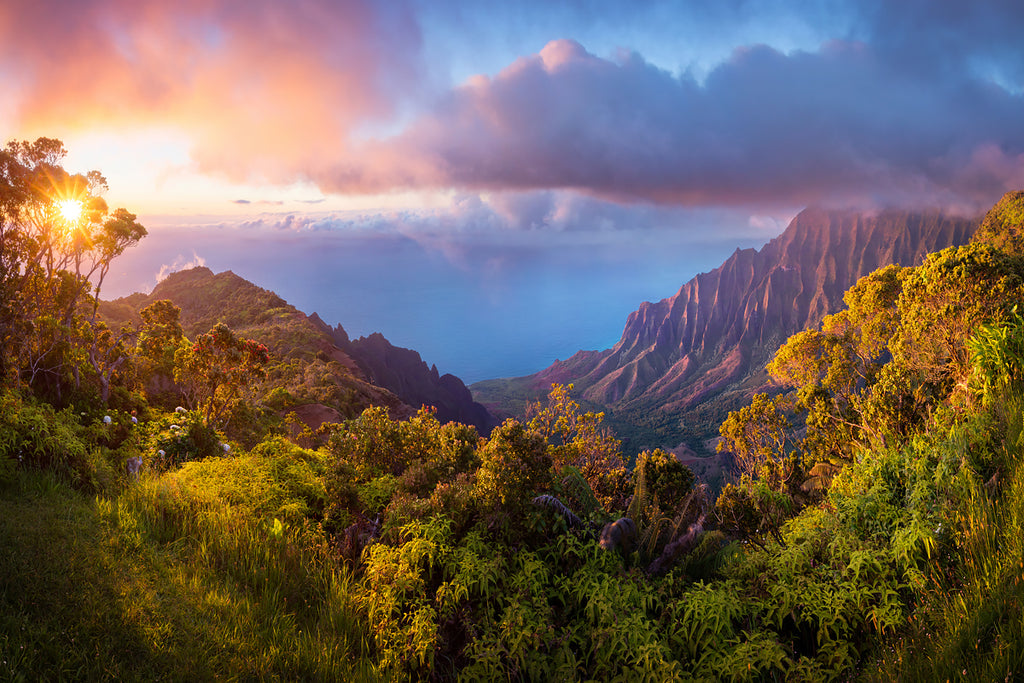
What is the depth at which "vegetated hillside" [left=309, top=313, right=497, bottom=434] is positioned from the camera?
58062 mm

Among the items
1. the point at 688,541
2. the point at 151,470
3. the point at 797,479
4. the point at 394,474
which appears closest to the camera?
the point at 688,541

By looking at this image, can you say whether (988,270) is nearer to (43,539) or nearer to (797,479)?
(797,479)

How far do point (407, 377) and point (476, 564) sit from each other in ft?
202

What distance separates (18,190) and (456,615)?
13287 mm

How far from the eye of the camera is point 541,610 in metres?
4.68

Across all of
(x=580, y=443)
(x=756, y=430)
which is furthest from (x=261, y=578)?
(x=756, y=430)

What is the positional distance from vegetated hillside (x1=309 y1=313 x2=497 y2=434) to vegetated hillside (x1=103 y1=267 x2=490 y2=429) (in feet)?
0.60

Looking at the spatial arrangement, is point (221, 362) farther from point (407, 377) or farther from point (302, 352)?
point (407, 377)

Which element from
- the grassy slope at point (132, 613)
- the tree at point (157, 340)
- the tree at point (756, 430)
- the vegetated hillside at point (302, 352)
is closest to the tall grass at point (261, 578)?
the grassy slope at point (132, 613)

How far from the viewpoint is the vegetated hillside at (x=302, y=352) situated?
32.7 metres

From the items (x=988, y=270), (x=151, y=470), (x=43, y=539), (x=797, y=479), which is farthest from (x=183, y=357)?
(x=988, y=270)

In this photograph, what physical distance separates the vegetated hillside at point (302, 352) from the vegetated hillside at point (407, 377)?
0.60 ft

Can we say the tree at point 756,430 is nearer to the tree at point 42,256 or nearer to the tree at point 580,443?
the tree at point 580,443

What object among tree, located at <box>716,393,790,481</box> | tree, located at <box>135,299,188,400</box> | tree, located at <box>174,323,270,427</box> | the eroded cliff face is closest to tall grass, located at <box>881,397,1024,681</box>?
tree, located at <box>174,323,270,427</box>
